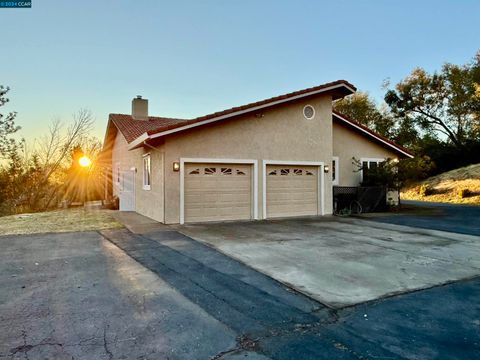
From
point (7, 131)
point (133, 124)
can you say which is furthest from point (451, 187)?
point (7, 131)

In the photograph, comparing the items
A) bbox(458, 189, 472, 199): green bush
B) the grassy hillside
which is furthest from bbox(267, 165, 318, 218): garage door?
bbox(458, 189, 472, 199): green bush

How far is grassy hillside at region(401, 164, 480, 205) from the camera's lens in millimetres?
19688

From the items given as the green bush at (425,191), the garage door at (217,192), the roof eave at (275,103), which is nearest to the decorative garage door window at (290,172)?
the garage door at (217,192)

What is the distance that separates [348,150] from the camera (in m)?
14.8

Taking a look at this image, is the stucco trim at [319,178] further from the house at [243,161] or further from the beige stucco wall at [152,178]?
the beige stucco wall at [152,178]

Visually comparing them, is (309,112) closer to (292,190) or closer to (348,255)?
(292,190)

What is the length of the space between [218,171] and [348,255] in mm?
5741

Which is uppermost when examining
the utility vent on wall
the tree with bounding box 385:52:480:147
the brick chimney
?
the tree with bounding box 385:52:480:147

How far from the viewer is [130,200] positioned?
1509cm

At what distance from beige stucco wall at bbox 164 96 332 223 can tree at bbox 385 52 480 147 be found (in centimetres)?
2180

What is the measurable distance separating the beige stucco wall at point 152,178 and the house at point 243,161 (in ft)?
0.11

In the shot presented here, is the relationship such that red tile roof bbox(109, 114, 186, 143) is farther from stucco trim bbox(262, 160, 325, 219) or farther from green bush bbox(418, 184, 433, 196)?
green bush bbox(418, 184, 433, 196)

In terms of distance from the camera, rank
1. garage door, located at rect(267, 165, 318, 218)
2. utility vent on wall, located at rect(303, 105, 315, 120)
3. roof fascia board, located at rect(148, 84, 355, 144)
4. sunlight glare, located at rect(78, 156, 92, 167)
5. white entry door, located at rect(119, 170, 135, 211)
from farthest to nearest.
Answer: sunlight glare, located at rect(78, 156, 92, 167) < white entry door, located at rect(119, 170, 135, 211) < utility vent on wall, located at rect(303, 105, 315, 120) < garage door, located at rect(267, 165, 318, 218) < roof fascia board, located at rect(148, 84, 355, 144)

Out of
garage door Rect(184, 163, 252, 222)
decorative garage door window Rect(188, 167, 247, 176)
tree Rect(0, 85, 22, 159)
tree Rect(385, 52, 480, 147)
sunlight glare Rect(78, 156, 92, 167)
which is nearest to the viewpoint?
garage door Rect(184, 163, 252, 222)
